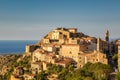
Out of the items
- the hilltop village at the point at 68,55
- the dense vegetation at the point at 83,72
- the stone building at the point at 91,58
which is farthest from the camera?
the hilltop village at the point at 68,55

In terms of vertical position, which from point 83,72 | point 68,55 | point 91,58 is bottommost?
→ point 83,72

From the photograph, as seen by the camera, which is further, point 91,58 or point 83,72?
point 91,58

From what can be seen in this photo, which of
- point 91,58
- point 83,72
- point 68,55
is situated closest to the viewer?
point 83,72

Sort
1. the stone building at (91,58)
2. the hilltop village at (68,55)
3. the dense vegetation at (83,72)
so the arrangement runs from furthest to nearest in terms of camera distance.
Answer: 1. the hilltop village at (68,55)
2. the stone building at (91,58)
3. the dense vegetation at (83,72)

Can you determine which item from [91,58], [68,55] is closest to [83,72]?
[91,58]

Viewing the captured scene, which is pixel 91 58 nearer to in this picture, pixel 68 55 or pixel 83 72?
pixel 83 72

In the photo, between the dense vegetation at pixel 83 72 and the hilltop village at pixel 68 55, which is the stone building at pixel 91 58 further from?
the dense vegetation at pixel 83 72

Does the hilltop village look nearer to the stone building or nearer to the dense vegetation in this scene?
the stone building

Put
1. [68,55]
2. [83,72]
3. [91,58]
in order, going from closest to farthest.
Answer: [83,72], [91,58], [68,55]

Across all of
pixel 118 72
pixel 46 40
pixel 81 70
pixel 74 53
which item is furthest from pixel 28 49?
pixel 118 72

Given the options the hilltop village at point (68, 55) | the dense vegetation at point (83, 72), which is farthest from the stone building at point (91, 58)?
the dense vegetation at point (83, 72)

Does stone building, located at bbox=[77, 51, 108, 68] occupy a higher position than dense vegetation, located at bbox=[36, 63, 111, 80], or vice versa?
stone building, located at bbox=[77, 51, 108, 68]

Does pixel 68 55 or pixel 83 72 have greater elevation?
pixel 68 55

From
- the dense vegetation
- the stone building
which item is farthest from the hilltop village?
the dense vegetation
